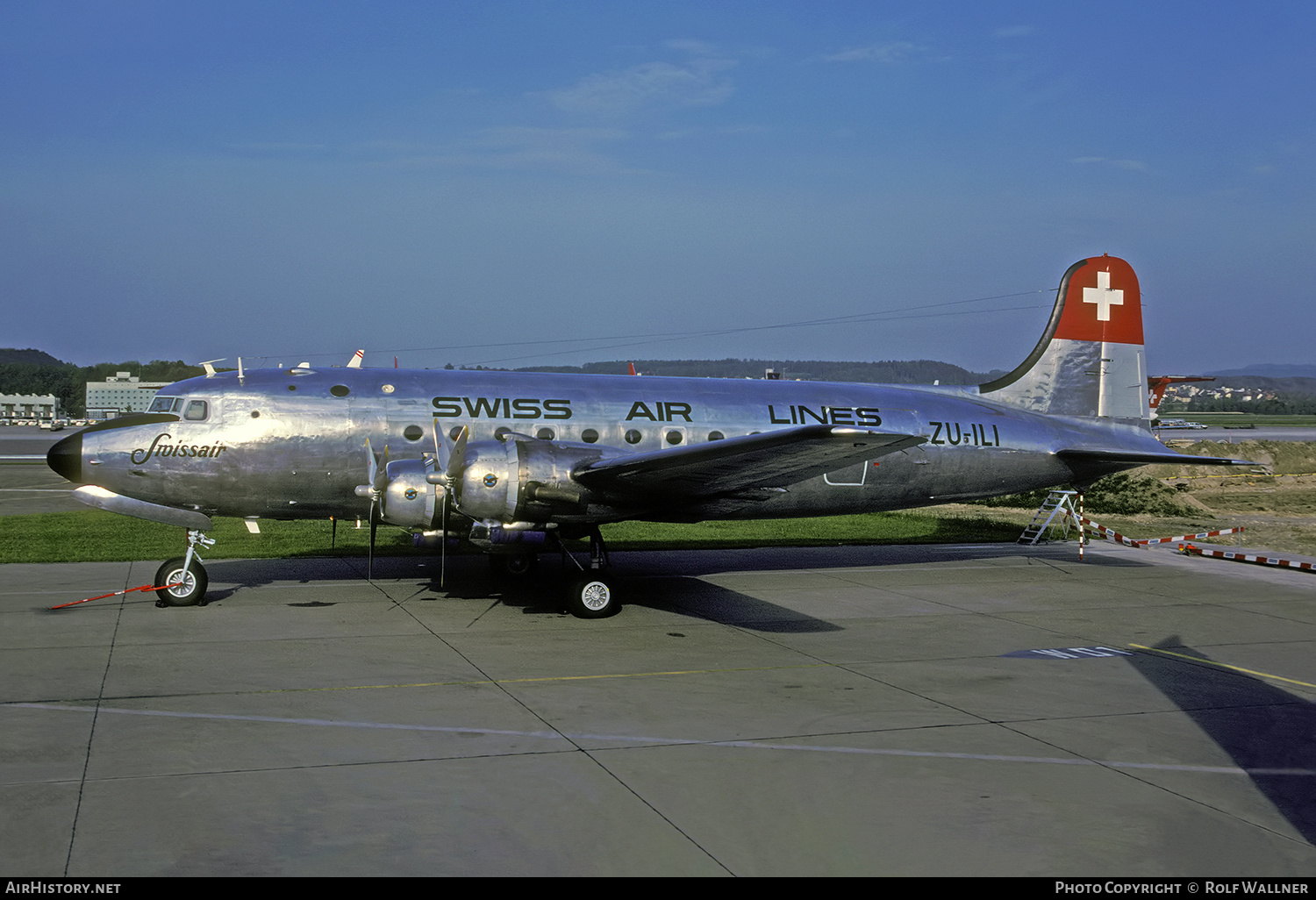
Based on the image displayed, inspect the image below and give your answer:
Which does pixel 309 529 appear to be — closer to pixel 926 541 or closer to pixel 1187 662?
pixel 926 541

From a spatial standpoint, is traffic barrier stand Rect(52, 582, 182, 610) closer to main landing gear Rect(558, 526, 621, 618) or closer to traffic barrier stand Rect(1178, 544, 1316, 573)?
main landing gear Rect(558, 526, 621, 618)

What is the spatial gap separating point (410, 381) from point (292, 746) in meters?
8.47

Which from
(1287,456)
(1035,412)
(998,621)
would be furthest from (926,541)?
(1287,456)

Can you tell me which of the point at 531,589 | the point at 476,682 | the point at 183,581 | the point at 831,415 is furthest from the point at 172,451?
the point at 831,415

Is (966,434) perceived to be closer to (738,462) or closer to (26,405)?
(738,462)

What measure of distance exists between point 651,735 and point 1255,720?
5642 mm

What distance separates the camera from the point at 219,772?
24.1 feet

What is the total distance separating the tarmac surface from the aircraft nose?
1.83 meters

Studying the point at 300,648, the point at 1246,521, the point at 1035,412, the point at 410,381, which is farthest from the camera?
the point at 1246,521

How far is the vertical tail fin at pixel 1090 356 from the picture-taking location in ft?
63.0

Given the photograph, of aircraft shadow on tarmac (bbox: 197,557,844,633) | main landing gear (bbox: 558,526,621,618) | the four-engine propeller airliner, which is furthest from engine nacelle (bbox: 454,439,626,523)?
aircraft shadow on tarmac (bbox: 197,557,844,633)

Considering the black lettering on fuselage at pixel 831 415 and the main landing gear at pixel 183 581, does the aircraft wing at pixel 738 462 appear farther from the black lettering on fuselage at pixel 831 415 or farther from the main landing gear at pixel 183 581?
the main landing gear at pixel 183 581

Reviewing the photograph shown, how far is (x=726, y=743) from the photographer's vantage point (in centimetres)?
828

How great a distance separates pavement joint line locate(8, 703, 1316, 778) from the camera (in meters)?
7.90
